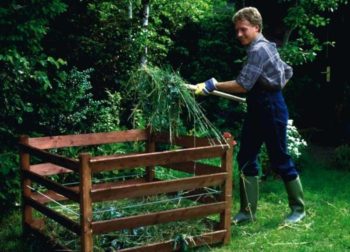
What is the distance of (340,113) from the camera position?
9992 mm

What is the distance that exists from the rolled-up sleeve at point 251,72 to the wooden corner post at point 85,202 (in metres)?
1.63

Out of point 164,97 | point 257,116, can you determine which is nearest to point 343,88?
point 257,116

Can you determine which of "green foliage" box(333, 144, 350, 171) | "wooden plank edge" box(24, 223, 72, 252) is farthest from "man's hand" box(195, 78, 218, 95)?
"green foliage" box(333, 144, 350, 171)

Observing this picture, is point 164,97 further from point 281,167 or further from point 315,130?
point 315,130

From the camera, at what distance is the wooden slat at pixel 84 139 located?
5.35 m

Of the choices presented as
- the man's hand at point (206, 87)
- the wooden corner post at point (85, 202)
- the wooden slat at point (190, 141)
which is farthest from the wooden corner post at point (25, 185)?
the man's hand at point (206, 87)

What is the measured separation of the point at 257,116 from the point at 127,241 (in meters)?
1.61

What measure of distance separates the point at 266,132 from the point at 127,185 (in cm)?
137

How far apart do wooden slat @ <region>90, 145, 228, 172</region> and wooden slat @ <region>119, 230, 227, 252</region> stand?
0.62m

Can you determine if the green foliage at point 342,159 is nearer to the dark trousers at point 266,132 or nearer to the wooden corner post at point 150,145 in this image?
the dark trousers at point 266,132

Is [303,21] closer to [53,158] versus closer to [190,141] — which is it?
[190,141]

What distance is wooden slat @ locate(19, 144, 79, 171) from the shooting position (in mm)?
4372

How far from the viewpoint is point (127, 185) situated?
4.91 m

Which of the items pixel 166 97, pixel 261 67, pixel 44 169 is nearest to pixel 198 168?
pixel 166 97
